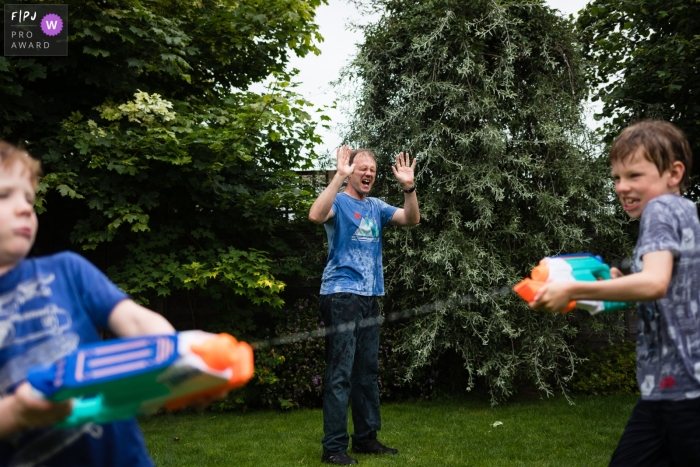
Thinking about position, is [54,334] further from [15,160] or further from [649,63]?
[649,63]

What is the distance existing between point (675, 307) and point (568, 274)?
0.33 metres

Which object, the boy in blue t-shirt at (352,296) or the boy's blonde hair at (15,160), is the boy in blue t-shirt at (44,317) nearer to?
the boy's blonde hair at (15,160)

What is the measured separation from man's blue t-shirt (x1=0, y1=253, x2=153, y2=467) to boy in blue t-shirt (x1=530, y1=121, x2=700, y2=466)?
1.07m

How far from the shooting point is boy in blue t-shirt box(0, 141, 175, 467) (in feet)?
4.48

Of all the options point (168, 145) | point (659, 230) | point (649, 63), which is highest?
point (649, 63)

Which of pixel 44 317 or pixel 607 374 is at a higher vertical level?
pixel 44 317

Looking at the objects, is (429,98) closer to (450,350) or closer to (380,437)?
(450,350)

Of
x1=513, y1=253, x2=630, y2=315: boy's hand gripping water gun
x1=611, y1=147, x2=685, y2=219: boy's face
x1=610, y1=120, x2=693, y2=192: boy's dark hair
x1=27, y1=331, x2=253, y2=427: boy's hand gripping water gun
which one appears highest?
x1=610, y1=120, x2=693, y2=192: boy's dark hair

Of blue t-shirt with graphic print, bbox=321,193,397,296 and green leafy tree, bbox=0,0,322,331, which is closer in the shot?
blue t-shirt with graphic print, bbox=321,193,397,296

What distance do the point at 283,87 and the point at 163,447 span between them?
3273 mm

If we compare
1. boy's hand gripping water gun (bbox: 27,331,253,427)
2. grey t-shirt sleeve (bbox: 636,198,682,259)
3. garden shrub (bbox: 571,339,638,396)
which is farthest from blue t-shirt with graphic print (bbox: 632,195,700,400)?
garden shrub (bbox: 571,339,638,396)

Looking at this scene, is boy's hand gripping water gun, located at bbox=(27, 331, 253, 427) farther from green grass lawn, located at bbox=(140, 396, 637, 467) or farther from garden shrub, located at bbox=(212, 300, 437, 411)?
garden shrub, located at bbox=(212, 300, 437, 411)

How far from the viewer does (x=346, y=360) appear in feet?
13.7

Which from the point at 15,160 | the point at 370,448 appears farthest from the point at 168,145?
the point at 15,160
